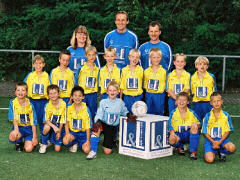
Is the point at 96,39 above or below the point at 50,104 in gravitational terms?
above

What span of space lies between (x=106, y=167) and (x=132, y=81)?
1.67 meters

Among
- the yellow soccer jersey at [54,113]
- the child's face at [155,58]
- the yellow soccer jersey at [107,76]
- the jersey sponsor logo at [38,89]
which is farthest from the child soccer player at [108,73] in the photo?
the jersey sponsor logo at [38,89]

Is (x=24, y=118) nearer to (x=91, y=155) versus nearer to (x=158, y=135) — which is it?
(x=91, y=155)

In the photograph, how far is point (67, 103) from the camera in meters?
7.18

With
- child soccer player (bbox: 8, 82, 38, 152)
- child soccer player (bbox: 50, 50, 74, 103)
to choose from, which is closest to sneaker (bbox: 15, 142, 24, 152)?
child soccer player (bbox: 8, 82, 38, 152)

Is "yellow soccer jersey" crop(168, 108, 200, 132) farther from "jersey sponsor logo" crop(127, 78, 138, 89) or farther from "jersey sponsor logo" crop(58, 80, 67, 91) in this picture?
"jersey sponsor logo" crop(58, 80, 67, 91)

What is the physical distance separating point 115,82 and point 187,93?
1.03 metres

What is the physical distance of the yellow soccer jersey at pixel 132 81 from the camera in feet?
23.1

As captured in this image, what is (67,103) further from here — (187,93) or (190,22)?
(190,22)

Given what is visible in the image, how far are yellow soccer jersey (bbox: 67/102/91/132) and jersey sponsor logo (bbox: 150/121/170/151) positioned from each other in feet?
3.02

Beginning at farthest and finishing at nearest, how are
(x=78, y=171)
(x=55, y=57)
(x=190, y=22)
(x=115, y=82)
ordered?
(x=190, y=22), (x=55, y=57), (x=115, y=82), (x=78, y=171)

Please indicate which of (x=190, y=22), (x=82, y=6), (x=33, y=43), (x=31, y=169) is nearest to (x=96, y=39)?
(x=82, y=6)

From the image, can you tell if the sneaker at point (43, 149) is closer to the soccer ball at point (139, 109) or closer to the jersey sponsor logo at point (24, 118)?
the jersey sponsor logo at point (24, 118)

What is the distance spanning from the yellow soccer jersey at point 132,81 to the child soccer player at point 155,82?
128 mm
